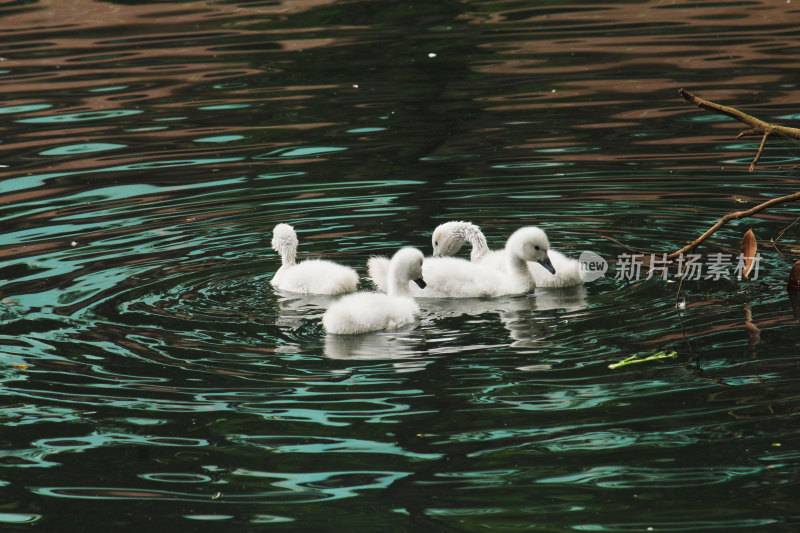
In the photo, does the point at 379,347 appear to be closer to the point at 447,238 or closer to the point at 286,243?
the point at 286,243

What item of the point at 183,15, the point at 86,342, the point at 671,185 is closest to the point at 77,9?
the point at 183,15

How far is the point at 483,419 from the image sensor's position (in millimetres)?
5973

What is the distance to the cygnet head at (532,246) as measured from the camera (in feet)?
27.2

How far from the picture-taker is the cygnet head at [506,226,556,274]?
27.2 ft

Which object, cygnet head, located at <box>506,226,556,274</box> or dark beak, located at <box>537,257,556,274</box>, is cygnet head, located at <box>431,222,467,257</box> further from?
dark beak, located at <box>537,257,556,274</box>

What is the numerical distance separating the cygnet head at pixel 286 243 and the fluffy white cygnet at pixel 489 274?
30.1 inches

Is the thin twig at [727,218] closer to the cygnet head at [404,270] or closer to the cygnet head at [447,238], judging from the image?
the cygnet head at [404,270]

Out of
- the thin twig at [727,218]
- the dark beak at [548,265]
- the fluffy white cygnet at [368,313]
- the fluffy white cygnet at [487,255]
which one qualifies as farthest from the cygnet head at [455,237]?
the thin twig at [727,218]

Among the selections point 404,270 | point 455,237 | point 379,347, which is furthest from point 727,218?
point 455,237

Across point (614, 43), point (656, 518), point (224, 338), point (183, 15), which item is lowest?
point (656, 518)

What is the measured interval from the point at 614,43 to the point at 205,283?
10.6m

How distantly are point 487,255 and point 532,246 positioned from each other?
79 cm

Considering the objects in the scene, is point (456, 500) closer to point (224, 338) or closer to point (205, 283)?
point (224, 338)

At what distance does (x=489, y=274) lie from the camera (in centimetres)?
844
